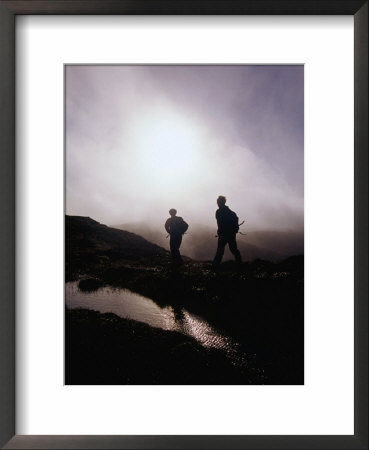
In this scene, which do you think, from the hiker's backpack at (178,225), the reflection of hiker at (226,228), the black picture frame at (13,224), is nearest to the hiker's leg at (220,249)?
the reflection of hiker at (226,228)

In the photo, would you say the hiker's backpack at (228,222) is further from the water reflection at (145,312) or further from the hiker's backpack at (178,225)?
the water reflection at (145,312)

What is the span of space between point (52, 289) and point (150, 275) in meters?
0.43

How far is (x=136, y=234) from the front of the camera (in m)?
1.44

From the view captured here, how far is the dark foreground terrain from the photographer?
1.45 metres

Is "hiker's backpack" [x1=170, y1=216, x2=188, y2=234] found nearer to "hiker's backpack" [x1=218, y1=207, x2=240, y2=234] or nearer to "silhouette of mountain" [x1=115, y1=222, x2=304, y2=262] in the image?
"silhouette of mountain" [x1=115, y1=222, x2=304, y2=262]

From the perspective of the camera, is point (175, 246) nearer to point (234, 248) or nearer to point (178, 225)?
point (178, 225)

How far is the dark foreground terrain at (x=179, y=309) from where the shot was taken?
1.45 metres

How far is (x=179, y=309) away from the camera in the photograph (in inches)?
58.1

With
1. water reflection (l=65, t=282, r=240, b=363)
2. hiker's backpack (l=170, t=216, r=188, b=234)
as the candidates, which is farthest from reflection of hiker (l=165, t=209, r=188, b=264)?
water reflection (l=65, t=282, r=240, b=363)

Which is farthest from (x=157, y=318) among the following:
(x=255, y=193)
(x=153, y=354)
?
(x=255, y=193)

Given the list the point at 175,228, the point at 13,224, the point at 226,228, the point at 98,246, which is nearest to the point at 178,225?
the point at 175,228

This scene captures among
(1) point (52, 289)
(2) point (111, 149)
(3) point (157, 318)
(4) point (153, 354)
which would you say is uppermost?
(2) point (111, 149)

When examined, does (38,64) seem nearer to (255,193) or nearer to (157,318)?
(255,193)

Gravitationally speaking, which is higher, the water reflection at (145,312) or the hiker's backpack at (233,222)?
the hiker's backpack at (233,222)
